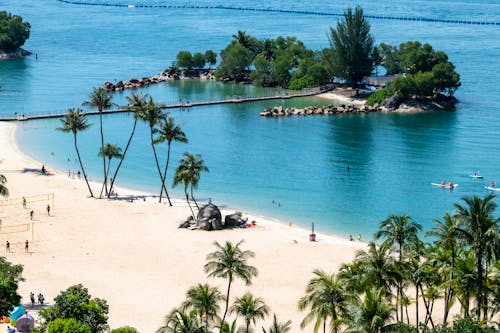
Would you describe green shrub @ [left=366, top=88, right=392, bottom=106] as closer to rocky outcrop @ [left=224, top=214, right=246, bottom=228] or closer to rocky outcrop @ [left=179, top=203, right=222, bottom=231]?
rocky outcrop @ [left=224, top=214, right=246, bottom=228]

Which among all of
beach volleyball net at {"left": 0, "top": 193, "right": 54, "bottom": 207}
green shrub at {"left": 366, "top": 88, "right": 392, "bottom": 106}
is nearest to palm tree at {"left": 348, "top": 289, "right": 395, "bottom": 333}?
beach volleyball net at {"left": 0, "top": 193, "right": 54, "bottom": 207}

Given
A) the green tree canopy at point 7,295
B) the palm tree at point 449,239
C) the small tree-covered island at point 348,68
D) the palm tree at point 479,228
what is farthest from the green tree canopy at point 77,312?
the small tree-covered island at point 348,68

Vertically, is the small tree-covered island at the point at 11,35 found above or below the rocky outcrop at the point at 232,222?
above

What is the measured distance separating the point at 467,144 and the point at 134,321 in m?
73.2

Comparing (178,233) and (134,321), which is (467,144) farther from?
(134,321)

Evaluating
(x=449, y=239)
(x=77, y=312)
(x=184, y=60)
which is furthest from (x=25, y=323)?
(x=184, y=60)

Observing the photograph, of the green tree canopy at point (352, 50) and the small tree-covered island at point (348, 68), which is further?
the green tree canopy at point (352, 50)

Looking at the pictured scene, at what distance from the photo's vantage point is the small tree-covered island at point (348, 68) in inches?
5571

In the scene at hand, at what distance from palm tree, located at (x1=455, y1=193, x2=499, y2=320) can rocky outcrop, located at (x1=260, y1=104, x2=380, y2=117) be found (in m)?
92.2

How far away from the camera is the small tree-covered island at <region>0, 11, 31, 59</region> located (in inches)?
7594

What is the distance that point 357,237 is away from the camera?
83.4 m

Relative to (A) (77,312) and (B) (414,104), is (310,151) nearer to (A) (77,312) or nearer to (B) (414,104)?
(B) (414,104)

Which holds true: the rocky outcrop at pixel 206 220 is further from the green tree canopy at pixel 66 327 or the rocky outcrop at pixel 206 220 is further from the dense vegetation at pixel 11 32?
the dense vegetation at pixel 11 32

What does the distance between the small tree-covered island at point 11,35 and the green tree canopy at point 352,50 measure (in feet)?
253
